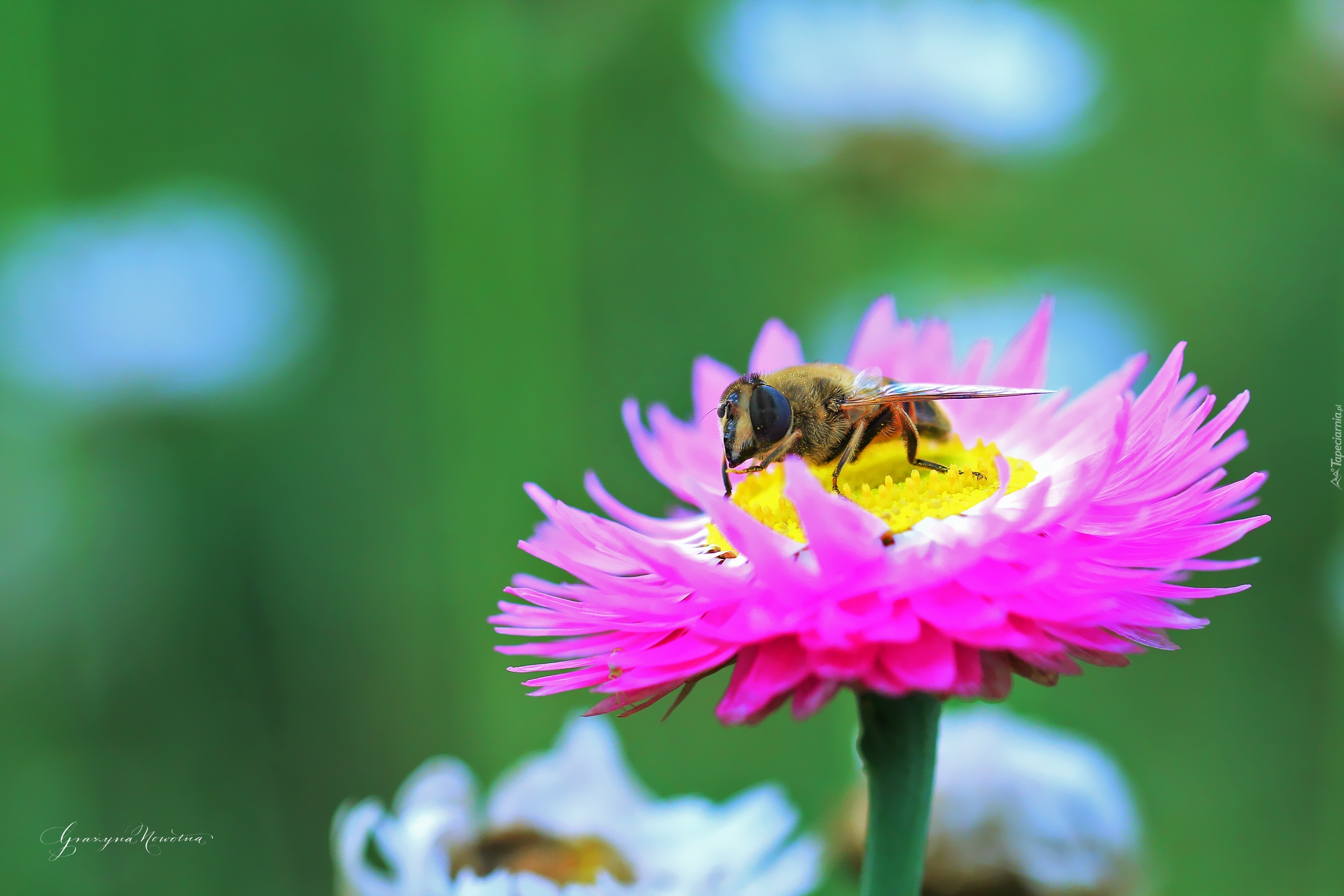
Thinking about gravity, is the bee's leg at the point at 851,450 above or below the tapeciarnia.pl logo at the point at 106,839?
above

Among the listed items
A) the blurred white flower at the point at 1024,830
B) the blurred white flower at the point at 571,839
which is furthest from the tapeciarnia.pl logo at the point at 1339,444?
the blurred white flower at the point at 571,839

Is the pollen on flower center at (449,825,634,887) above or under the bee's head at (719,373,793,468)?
under

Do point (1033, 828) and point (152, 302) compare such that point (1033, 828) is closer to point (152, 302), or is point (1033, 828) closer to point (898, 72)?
A: point (898, 72)

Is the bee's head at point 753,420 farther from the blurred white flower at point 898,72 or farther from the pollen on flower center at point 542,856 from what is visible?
the blurred white flower at point 898,72

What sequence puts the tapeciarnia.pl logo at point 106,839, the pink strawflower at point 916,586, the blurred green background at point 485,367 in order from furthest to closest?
the blurred green background at point 485,367 → the tapeciarnia.pl logo at point 106,839 → the pink strawflower at point 916,586

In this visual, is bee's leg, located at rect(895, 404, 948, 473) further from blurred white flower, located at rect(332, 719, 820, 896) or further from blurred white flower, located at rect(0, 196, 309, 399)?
blurred white flower, located at rect(0, 196, 309, 399)

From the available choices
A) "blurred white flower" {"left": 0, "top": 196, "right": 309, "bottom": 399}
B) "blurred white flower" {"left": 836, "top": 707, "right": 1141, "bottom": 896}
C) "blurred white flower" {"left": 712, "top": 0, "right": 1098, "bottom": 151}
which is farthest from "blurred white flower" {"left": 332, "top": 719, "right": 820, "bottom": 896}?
"blurred white flower" {"left": 0, "top": 196, "right": 309, "bottom": 399}

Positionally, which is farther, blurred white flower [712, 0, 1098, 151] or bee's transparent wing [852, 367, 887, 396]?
blurred white flower [712, 0, 1098, 151]

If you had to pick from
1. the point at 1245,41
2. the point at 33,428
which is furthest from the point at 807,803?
the point at 1245,41
